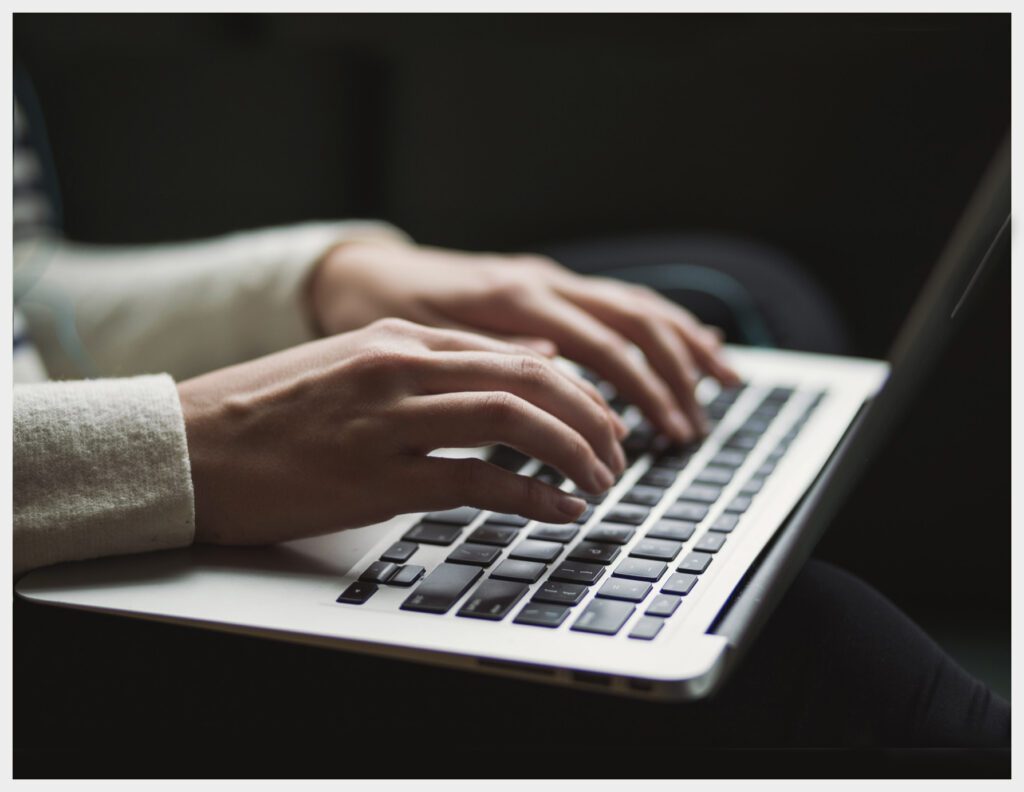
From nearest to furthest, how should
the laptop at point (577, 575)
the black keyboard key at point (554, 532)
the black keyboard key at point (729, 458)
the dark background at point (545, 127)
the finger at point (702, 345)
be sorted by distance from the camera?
1. the laptop at point (577, 575)
2. the black keyboard key at point (554, 532)
3. the black keyboard key at point (729, 458)
4. the finger at point (702, 345)
5. the dark background at point (545, 127)

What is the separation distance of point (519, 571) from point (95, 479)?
8.2 inches

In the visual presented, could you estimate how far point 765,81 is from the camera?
50.6 inches

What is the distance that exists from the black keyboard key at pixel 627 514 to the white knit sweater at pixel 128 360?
0.21 metres

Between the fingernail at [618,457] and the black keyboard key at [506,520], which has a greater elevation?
the fingernail at [618,457]

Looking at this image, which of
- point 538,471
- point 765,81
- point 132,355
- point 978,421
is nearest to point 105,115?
point 132,355

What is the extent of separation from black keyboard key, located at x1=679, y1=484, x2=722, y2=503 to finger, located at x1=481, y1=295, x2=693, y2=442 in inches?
3.0

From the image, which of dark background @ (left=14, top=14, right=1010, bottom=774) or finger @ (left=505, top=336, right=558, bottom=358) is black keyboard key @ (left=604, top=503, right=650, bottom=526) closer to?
finger @ (left=505, top=336, right=558, bottom=358)

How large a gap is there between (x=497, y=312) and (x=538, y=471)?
0.13 metres

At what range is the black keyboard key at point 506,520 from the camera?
0.53m

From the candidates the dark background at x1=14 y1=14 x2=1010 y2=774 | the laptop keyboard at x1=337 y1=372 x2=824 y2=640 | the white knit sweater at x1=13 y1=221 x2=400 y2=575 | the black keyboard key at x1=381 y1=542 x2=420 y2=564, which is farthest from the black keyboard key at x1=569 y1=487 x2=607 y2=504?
the dark background at x1=14 y1=14 x2=1010 y2=774

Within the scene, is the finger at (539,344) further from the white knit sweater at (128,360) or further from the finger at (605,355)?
the white knit sweater at (128,360)

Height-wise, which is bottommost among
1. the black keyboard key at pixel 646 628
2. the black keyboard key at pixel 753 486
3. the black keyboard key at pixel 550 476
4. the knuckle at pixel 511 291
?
the black keyboard key at pixel 550 476

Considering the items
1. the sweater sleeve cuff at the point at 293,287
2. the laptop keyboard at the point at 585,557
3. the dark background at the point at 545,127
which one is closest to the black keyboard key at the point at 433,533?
the laptop keyboard at the point at 585,557

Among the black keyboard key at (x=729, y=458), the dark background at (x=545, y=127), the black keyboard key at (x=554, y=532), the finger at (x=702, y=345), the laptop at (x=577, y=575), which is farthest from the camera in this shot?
the dark background at (x=545, y=127)
